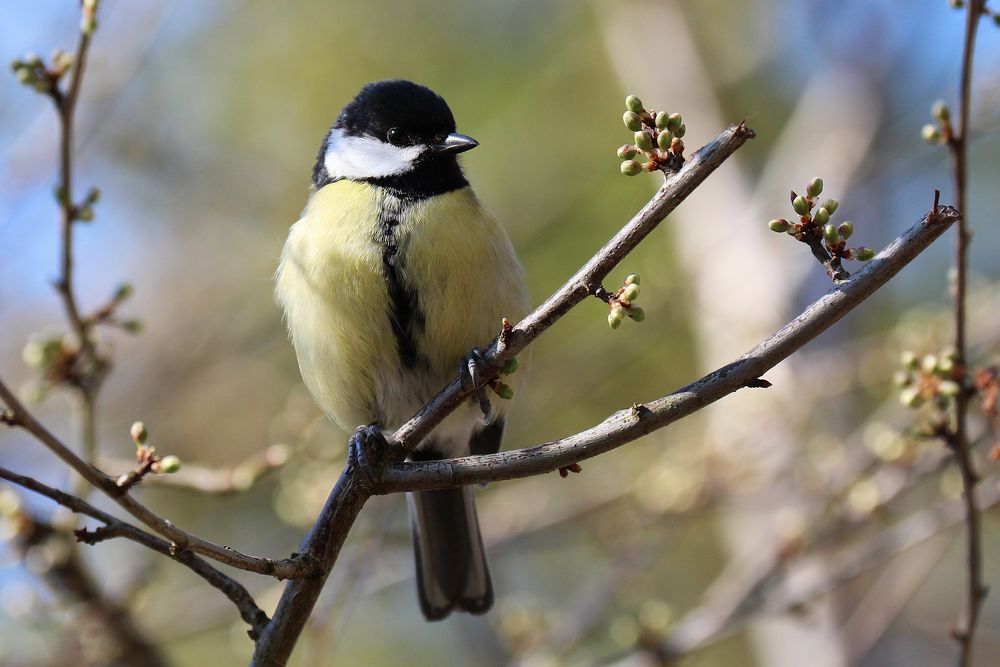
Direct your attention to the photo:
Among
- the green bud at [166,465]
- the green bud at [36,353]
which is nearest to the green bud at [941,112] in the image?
the green bud at [166,465]

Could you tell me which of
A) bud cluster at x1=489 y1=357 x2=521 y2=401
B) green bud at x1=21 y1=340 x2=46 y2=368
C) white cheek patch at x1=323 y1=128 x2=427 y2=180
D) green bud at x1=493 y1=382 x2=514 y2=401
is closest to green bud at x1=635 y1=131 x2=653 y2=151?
bud cluster at x1=489 y1=357 x2=521 y2=401

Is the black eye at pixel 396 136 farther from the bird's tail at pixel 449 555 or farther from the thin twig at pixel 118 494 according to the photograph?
the thin twig at pixel 118 494

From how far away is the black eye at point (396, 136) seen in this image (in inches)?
149

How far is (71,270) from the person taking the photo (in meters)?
2.99

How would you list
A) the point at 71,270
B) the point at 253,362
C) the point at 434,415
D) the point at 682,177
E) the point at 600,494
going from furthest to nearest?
the point at 253,362
the point at 600,494
the point at 71,270
the point at 434,415
the point at 682,177

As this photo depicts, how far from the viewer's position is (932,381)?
2646 mm

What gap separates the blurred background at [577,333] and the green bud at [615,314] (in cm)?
166

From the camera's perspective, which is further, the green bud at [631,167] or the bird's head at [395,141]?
the bird's head at [395,141]

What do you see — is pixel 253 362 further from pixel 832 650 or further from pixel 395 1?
pixel 832 650

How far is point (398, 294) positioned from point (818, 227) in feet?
4.76

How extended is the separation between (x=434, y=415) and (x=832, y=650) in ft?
9.74

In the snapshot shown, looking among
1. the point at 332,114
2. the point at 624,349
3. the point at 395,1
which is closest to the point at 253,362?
the point at 332,114

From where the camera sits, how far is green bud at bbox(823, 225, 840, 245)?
6.79 ft

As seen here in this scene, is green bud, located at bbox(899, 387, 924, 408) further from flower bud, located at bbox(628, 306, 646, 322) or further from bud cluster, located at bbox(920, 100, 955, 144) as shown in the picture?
flower bud, located at bbox(628, 306, 646, 322)
